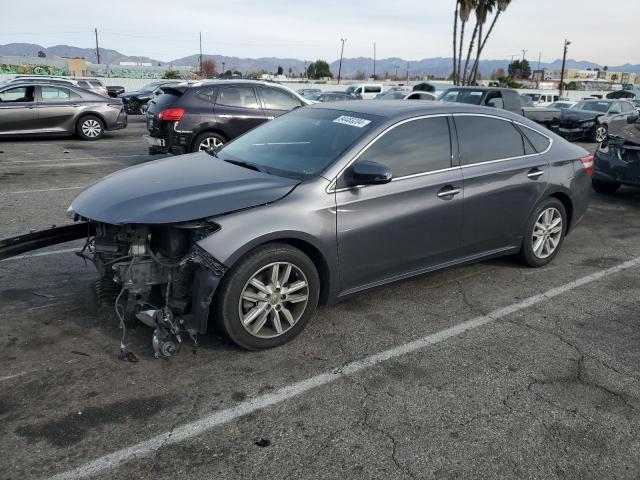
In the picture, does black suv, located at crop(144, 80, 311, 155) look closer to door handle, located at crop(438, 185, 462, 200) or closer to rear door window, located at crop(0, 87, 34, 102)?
rear door window, located at crop(0, 87, 34, 102)

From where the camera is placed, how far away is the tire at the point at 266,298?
355 centimetres

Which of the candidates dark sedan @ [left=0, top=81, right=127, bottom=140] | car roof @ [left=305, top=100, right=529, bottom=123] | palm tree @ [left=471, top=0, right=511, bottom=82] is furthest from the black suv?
palm tree @ [left=471, top=0, right=511, bottom=82]

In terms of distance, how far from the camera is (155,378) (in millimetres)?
3422

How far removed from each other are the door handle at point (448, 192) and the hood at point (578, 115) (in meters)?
16.8

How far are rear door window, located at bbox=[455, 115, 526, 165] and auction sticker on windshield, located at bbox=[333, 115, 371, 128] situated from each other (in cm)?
90

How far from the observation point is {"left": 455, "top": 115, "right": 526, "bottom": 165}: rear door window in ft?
15.7

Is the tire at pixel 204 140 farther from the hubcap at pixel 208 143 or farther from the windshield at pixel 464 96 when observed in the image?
the windshield at pixel 464 96

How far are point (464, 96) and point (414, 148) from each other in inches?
444

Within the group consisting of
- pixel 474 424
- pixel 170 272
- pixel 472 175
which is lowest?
pixel 474 424

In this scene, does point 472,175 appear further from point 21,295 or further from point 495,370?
point 21,295

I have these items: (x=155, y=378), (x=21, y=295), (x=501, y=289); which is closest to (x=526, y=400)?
(x=501, y=289)

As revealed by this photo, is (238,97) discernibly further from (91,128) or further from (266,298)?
(266,298)

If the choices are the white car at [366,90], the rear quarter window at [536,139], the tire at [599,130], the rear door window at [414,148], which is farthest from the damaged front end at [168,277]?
the white car at [366,90]

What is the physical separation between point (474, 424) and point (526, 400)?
455 millimetres
